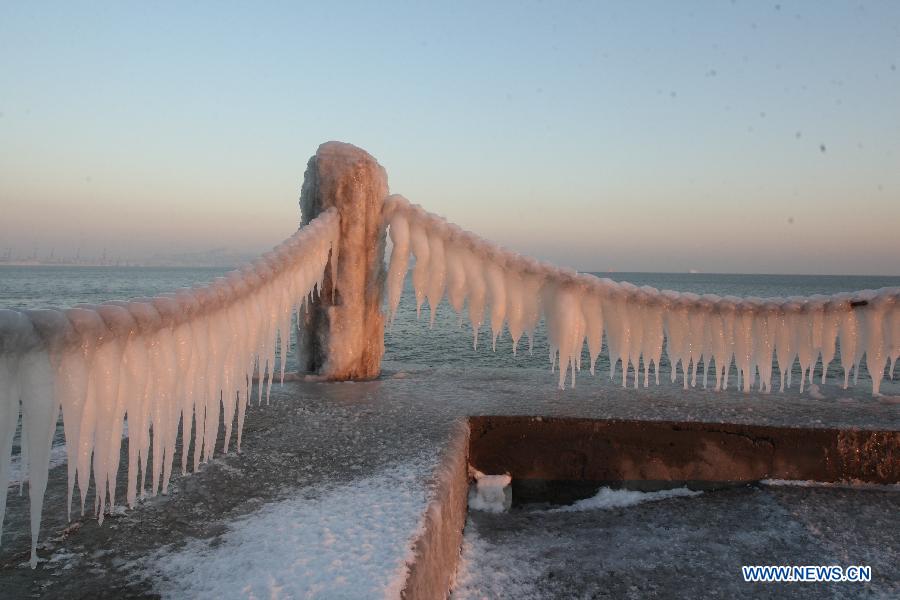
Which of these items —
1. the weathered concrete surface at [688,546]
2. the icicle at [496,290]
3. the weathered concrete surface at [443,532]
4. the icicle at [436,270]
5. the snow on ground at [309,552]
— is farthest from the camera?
the icicle at [436,270]

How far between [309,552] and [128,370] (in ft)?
3.01

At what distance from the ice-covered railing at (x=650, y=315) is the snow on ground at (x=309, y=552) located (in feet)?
6.85

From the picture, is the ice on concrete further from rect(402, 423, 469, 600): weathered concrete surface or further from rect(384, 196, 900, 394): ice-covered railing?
rect(384, 196, 900, 394): ice-covered railing

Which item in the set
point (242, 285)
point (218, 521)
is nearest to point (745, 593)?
point (218, 521)

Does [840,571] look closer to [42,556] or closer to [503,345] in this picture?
[42,556]

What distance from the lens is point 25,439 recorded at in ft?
5.39

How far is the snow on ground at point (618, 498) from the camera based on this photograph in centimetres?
363

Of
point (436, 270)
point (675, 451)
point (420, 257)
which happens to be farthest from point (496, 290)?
point (675, 451)

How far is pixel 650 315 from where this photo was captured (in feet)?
14.2

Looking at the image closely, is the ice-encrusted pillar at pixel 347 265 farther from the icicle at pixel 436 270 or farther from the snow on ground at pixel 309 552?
the snow on ground at pixel 309 552

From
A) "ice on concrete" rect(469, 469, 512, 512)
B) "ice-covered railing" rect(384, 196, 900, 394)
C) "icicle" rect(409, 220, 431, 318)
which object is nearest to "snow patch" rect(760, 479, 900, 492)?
"ice-covered railing" rect(384, 196, 900, 394)

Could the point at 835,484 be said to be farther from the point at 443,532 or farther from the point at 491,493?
Answer: the point at 443,532

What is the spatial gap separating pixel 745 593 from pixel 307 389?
11.2 feet

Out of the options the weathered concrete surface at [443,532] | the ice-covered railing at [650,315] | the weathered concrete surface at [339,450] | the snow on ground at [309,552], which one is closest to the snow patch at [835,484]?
the weathered concrete surface at [339,450]
